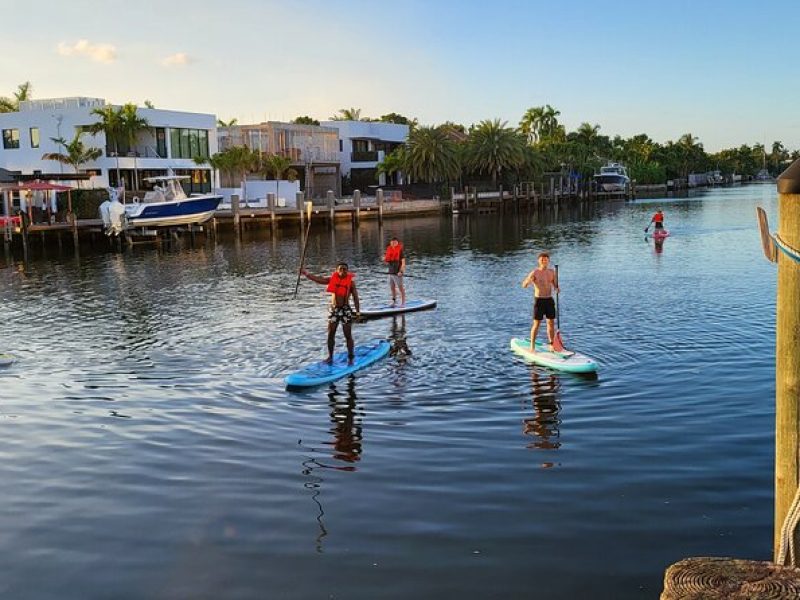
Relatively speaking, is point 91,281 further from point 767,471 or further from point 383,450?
point 767,471

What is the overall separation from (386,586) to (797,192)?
16.8ft

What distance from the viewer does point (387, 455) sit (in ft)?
38.5

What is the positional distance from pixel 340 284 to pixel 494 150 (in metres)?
85.9

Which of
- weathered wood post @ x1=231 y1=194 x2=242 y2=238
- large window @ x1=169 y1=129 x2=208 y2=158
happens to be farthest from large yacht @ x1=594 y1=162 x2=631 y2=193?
weathered wood post @ x1=231 y1=194 x2=242 y2=238

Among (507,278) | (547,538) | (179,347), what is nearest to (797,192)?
(547,538)

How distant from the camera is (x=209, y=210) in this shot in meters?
59.0

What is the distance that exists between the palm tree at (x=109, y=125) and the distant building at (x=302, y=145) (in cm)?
1918

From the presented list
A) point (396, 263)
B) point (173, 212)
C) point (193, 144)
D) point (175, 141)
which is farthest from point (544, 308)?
point (193, 144)

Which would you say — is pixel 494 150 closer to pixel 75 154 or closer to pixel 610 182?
pixel 610 182

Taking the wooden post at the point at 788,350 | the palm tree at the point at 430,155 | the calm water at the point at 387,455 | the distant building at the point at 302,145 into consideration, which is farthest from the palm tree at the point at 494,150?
the wooden post at the point at 788,350

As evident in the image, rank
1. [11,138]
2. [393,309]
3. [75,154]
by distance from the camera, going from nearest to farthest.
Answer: [393,309] < [75,154] < [11,138]

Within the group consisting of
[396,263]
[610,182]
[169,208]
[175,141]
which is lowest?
[396,263]

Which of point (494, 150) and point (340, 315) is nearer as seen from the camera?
point (340, 315)

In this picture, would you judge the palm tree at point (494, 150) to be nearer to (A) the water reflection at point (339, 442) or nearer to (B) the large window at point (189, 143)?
(B) the large window at point (189, 143)
